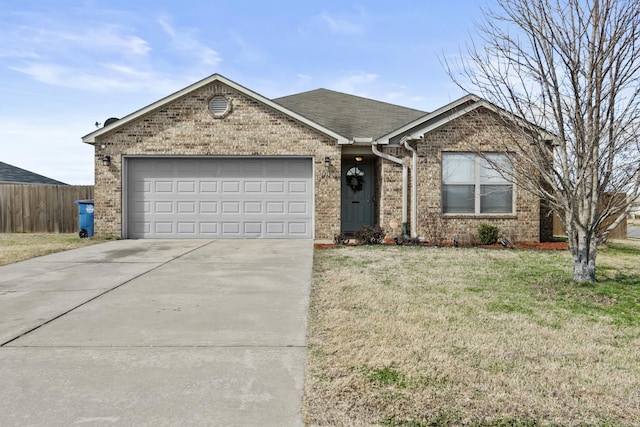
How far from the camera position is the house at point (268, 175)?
41.7ft

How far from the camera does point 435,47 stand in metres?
7.46

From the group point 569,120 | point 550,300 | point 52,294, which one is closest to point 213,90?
point 52,294

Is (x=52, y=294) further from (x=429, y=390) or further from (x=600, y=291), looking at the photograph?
(x=600, y=291)

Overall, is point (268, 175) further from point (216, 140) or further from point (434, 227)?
point (434, 227)

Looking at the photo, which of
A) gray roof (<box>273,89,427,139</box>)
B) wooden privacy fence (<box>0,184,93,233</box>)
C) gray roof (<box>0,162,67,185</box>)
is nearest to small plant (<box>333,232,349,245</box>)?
gray roof (<box>273,89,427,139</box>)

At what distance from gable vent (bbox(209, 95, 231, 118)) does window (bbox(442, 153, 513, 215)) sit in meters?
6.50

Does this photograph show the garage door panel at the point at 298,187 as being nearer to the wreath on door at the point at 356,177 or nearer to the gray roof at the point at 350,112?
the gray roof at the point at 350,112

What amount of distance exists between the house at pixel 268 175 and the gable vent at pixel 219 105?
0.03 m

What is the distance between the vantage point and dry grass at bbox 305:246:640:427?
8.84 feet

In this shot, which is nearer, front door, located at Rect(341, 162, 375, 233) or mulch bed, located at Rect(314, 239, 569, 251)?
mulch bed, located at Rect(314, 239, 569, 251)

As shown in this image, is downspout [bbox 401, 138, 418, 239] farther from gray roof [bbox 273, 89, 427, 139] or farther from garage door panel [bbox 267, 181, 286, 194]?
garage door panel [bbox 267, 181, 286, 194]

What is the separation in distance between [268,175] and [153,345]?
9591 millimetres

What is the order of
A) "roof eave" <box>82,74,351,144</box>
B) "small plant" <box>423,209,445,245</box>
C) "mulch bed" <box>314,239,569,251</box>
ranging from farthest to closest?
"roof eave" <box>82,74,351,144</box> → "small plant" <box>423,209,445,245</box> → "mulch bed" <box>314,239,569,251</box>

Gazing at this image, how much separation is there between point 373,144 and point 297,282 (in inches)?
281
